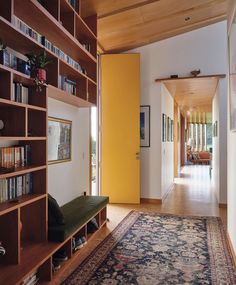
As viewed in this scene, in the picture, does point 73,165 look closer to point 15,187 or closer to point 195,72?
point 15,187

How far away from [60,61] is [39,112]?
2.24 ft

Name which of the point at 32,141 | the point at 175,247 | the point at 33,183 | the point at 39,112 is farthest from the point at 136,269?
the point at 39,112

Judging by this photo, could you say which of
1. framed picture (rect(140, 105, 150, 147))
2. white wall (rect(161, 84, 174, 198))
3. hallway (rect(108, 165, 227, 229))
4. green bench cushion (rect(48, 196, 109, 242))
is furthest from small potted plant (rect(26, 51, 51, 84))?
white wall (rect(161, 84, 174, 198))

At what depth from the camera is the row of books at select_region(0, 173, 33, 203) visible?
2.28m

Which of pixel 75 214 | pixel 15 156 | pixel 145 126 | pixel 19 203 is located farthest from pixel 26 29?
pixel 145 126

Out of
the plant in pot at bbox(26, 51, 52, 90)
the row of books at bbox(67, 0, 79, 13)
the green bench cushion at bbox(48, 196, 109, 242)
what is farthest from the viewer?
the row of books at bbox(67, 0, 79, 13)

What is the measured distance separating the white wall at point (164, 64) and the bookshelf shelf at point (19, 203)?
11.7 ft

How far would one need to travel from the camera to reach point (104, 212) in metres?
4.18

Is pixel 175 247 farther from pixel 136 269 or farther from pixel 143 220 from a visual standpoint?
pixel 143 220

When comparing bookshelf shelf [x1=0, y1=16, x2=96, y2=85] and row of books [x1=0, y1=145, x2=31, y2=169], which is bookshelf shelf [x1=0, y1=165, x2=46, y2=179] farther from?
bookshelf shelf [x1=0, y1=16, x2=96, y2=85]

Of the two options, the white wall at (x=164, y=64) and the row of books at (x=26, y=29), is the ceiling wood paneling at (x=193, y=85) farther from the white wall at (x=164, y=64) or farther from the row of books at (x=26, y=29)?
the row of books at (x=26, y=29)

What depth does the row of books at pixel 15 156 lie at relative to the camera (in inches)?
90.4

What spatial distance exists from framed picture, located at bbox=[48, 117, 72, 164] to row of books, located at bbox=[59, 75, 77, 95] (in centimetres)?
39

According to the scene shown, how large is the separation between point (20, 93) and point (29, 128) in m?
0.38
